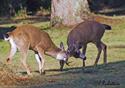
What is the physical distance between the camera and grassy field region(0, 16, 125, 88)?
7.75 metres

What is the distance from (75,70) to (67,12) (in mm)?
9475

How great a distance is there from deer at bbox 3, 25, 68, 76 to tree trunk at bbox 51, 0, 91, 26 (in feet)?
29.1

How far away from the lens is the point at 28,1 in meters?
31.7

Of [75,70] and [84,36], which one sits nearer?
[75,70]

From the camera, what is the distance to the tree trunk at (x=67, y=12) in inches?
788

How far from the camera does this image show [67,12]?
2012cm

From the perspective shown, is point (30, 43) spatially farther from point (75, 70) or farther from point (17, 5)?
point (17, 5)

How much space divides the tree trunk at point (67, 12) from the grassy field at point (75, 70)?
1.99 ft

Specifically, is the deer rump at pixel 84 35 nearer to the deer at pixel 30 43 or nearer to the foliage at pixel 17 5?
the deer at pixel 30 43

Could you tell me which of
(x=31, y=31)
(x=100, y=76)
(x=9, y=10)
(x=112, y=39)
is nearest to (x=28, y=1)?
(x=9, y=10)

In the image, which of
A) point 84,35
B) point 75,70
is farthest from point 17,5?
point 75,70

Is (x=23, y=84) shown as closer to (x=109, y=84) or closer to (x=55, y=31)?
(x=109, y=84)

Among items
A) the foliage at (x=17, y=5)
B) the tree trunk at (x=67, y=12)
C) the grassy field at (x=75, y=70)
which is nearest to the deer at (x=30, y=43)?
the grassy field at (x=75, y=70)

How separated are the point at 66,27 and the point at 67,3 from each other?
1414mm
